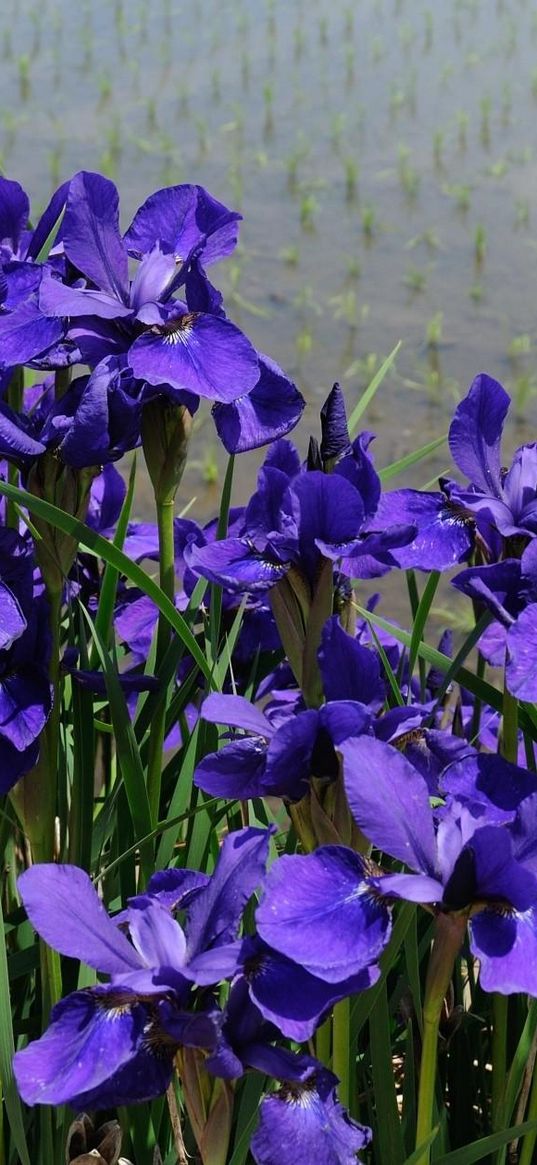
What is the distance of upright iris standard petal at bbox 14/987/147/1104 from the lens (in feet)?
2.49

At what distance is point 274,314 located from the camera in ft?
18.4

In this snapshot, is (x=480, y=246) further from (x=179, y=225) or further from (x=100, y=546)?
(x=100, y=546)

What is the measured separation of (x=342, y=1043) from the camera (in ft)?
3.16

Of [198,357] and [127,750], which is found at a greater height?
[198,357]

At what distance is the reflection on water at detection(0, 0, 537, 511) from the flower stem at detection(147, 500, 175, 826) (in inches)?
121

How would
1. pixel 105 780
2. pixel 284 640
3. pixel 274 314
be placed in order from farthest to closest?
1. pixel 274 314
2. pixel 105 780
3. pixel 284 640

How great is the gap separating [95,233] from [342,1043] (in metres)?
0.68

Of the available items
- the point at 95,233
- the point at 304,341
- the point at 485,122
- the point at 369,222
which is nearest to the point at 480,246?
the point at 369,222

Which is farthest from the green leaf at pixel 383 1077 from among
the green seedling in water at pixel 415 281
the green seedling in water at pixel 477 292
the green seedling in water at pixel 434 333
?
the green seedling in water at pixel 415 281

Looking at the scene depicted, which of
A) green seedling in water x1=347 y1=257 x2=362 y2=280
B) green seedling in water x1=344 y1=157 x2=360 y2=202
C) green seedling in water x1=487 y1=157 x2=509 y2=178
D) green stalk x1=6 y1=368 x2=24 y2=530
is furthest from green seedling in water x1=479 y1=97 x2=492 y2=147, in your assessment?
green stalk x1=6 y1=368 x2=24 y2=530

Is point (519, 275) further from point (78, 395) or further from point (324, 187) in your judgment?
point (78, 395)

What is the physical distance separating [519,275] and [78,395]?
5133 millimetres

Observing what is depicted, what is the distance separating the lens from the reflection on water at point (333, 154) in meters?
5.37

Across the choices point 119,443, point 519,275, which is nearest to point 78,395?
A: point 119,443
